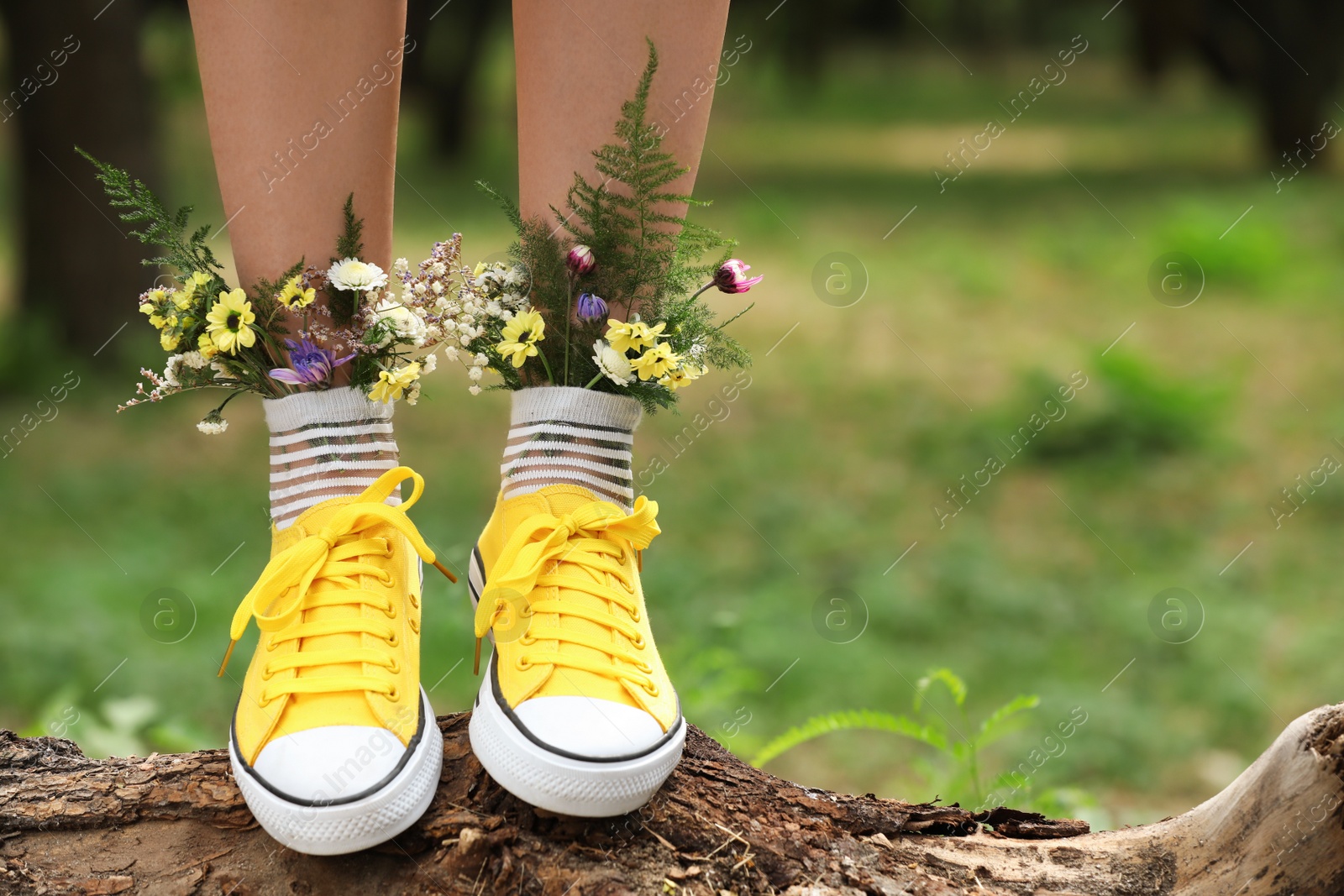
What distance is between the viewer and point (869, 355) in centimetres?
528

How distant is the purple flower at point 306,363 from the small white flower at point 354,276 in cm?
9

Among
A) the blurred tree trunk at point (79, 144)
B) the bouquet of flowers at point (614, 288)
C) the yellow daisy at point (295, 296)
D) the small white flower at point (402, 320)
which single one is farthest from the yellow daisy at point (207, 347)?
the blurred tree trunk at point (79, 144)

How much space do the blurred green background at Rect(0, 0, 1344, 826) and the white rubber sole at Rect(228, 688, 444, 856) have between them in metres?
1.13

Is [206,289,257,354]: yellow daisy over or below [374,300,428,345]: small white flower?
below

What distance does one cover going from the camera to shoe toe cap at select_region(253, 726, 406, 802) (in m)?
1.16

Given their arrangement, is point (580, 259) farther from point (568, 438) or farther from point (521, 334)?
point (568, 438)

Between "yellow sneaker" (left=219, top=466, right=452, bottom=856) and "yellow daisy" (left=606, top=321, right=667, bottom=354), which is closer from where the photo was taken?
"yellow sneaker" (left=219, top=466, right=452, bottom=856)

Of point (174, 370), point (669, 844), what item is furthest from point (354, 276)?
point (669, 844)

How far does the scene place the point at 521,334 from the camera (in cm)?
145

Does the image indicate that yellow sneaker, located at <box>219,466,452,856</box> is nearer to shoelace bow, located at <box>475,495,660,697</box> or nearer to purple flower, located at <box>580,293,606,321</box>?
shoelace bow, located at <box>475,495,660,697</box>

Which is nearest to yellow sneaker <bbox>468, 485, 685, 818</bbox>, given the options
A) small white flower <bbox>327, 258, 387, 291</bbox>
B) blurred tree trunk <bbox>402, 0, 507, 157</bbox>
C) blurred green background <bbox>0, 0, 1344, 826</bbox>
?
small white flower <bbox>327, 258, 387, 291</bbox>

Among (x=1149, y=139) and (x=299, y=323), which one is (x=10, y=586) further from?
(x=1149, y=139)

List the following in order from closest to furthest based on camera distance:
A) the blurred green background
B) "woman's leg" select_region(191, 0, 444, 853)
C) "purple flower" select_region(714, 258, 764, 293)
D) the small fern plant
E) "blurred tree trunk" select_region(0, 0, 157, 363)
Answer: "woman's leg" select_region(191, 0, 444, 853) → "purple flower" select_region(714, 258, 764, 293) → the small fern plant → the blurred green background → "blurred tree trunk" select_region(0, 0, 157, 363)

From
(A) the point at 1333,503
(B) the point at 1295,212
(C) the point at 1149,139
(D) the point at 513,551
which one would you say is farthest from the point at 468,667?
(C) the point at 1149,139
